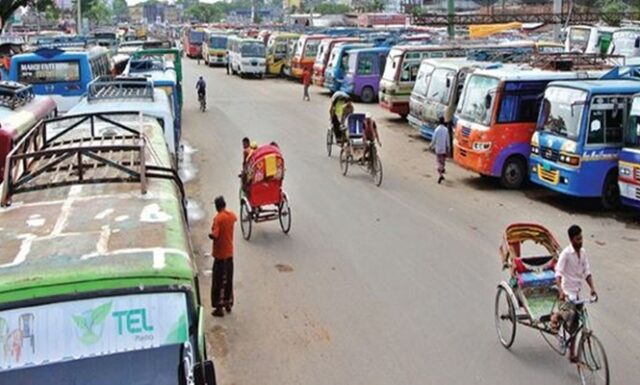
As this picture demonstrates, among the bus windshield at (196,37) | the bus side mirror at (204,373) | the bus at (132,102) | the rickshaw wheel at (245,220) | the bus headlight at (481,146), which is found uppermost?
the bus windshield at (196,37)

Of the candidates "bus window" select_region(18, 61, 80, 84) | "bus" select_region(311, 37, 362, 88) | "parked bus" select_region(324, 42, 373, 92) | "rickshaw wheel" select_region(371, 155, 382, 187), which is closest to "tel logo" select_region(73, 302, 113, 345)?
"rickshaw wheel" select_region(371, 155, 382, 187)

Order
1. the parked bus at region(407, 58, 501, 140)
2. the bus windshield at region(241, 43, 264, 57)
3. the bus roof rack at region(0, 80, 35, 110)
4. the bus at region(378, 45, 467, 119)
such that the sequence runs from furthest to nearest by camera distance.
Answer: the bus windshield at region(241, 43, 264, 57) → the bus at region(378, 45, 467, 119) → the parked bus at region(407, 58, 501, 140) → the bus roof rack at region(0, 80, 35, 110)

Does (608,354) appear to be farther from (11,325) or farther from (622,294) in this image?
(11,325)

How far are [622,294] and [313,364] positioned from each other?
432 cm

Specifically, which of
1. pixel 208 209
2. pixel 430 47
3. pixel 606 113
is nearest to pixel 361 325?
pixel 208 209

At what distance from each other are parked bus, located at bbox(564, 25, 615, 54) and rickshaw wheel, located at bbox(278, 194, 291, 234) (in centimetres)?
2263

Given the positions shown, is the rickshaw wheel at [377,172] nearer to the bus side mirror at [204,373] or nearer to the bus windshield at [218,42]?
the bus side mirror at [204,373]

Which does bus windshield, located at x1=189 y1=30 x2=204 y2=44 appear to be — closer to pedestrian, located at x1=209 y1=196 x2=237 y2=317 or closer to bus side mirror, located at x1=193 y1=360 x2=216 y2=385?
pedestrian, located at x1=209 y1=196 x2=237 y2=317

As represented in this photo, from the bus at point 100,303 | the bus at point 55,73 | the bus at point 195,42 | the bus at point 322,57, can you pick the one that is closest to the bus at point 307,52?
the bus at point 322,57

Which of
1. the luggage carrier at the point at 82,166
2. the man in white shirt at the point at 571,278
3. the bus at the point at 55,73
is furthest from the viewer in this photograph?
the bus at the point at 55,73

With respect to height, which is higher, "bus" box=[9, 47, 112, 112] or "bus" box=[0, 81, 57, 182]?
"bus" box=[9, 47, 112, 112]

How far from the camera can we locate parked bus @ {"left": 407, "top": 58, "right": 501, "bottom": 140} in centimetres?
2058

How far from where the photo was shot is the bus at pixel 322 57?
36.6m

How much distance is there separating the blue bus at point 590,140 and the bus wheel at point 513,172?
5.36ft
